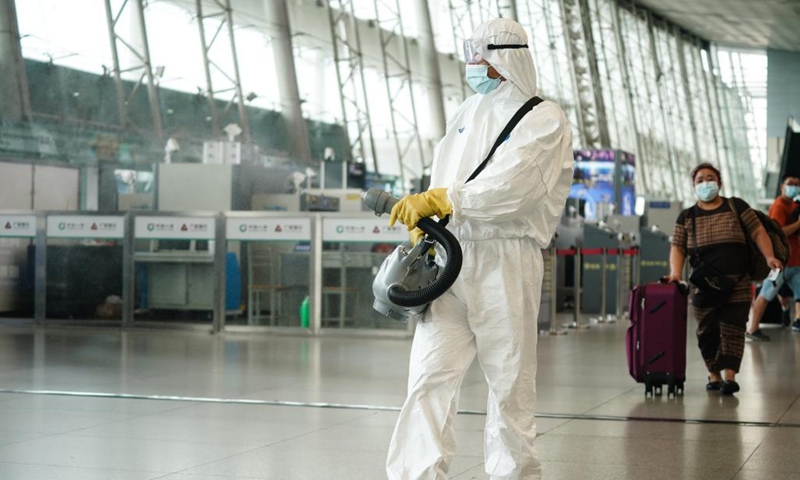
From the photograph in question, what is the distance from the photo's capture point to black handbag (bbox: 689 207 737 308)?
278 inches

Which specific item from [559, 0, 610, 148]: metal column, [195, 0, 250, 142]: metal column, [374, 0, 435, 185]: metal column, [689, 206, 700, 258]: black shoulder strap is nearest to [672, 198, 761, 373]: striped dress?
[689, 206, 700, 258]: black shoulder strap

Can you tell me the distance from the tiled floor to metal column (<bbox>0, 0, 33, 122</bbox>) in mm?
4908

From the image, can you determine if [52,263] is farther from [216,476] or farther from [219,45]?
[216,476]

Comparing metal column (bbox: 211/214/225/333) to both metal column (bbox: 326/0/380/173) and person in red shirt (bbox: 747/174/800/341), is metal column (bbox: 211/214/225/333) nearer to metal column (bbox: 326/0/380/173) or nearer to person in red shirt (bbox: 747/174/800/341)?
person in red shirt (bbox: 747/174/800/341)

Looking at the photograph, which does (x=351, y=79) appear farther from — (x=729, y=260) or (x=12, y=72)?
(x=729, y=260)

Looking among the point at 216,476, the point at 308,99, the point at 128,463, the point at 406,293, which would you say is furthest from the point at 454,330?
the point at 308,99

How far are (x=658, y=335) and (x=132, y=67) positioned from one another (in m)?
11.1

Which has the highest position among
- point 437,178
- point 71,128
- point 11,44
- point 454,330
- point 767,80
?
point 767,80

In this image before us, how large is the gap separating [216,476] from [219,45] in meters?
14.9

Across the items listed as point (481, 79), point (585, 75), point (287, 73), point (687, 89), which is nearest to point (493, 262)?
point (481, 79)

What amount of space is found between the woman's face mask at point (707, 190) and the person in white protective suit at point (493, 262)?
3599mm

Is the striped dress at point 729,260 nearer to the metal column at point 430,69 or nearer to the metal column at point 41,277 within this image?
the metal column at point 41,277

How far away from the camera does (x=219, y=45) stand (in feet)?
60.6

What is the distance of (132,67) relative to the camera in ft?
53.7
